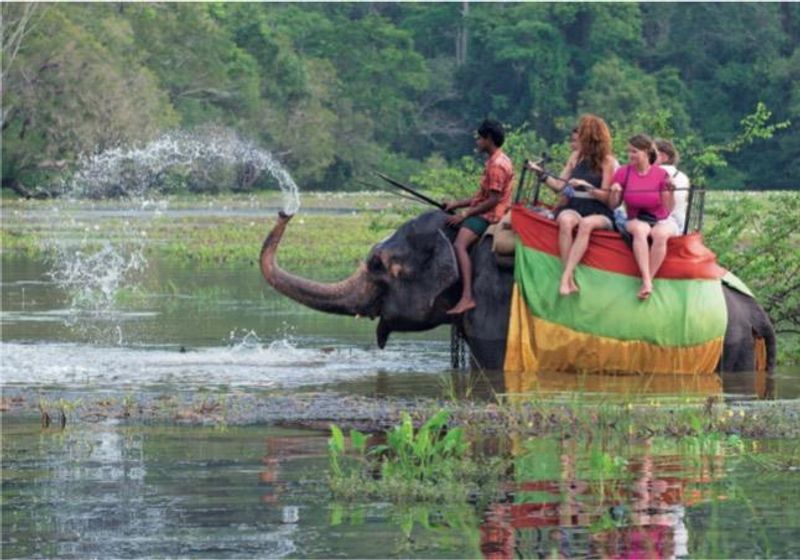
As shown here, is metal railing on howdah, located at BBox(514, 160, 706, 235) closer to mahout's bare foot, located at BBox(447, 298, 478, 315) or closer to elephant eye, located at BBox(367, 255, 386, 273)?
mahout's bare foot, located at BBox(447, 298, 478, 315)

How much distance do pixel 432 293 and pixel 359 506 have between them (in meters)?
6.06

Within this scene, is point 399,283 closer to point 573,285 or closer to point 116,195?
point 573,285

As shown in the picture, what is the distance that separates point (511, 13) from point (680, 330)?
67170mm

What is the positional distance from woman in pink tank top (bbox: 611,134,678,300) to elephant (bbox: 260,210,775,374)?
2.69 feet

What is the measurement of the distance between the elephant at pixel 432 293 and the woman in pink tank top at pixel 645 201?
0.82m

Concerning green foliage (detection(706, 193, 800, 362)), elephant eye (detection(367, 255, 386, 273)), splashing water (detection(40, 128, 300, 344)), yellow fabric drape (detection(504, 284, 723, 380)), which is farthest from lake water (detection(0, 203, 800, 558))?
green foliage (detection(706, 193, 800, 362))

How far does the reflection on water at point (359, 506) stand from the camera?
9.23 metres

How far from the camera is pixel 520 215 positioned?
1538 cm

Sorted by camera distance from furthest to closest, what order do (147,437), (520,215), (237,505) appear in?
(520,215), (147,437), (237,505)

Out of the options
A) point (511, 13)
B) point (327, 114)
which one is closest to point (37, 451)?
point (327, 114)

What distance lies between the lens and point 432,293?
53.0 ft

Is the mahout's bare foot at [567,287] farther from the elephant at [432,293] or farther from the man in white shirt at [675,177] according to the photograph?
the man in white shirt at [675,177]

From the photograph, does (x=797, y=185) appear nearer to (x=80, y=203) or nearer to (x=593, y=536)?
(x=80, y=203)

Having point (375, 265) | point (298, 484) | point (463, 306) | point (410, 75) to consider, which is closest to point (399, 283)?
point (375, 265)
